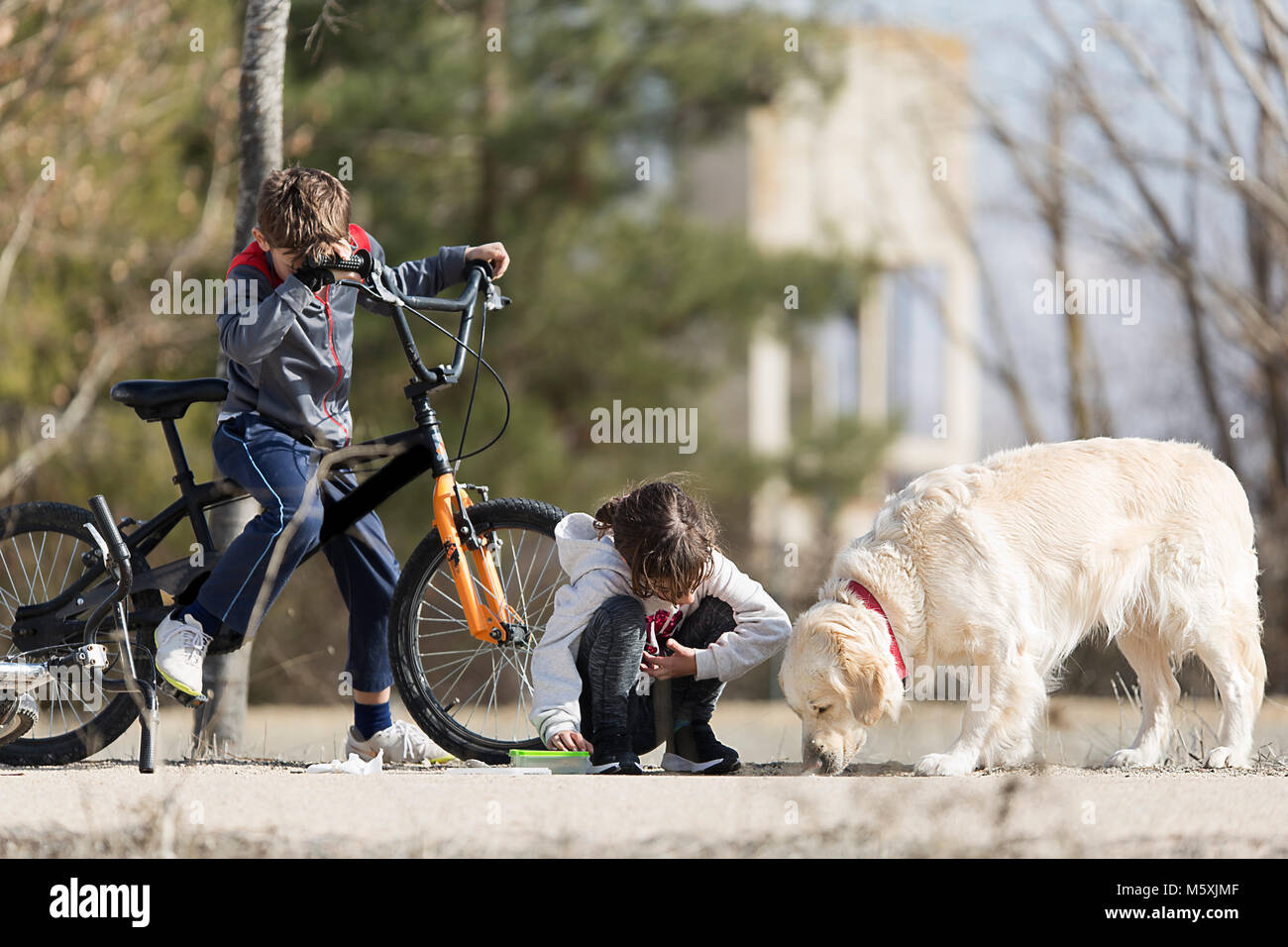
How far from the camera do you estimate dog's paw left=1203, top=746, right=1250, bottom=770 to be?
4.96 meters

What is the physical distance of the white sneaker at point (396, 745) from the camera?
198 inches

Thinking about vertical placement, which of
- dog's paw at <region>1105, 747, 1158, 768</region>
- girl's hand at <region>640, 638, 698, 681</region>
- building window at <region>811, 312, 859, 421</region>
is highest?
building window at <region>811, 312, 859, 421</region>

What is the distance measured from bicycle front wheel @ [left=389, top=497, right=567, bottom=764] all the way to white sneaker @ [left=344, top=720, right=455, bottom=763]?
0.15m

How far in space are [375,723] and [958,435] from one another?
21901 millimetres

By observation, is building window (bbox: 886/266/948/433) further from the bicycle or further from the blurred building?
the bicycle

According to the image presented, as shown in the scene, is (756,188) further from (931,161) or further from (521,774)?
(521,774)

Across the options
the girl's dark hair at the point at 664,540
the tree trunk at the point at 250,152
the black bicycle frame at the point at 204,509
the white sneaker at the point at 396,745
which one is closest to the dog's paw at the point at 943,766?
the girl's dark hair at the point at 664,540

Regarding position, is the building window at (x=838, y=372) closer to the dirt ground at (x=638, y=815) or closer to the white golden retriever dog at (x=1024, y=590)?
the white golden retriever dog at (x=1024, y=590)

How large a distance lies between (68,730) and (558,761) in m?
1.77

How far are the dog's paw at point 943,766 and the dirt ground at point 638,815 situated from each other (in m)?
0.09

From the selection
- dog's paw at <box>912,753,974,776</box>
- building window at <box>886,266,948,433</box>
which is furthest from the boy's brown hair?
building window at <box>886,266,948,433</box>

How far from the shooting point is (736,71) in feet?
52.6

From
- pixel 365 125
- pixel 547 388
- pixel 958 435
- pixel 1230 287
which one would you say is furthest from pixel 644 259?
pixel 958 435
